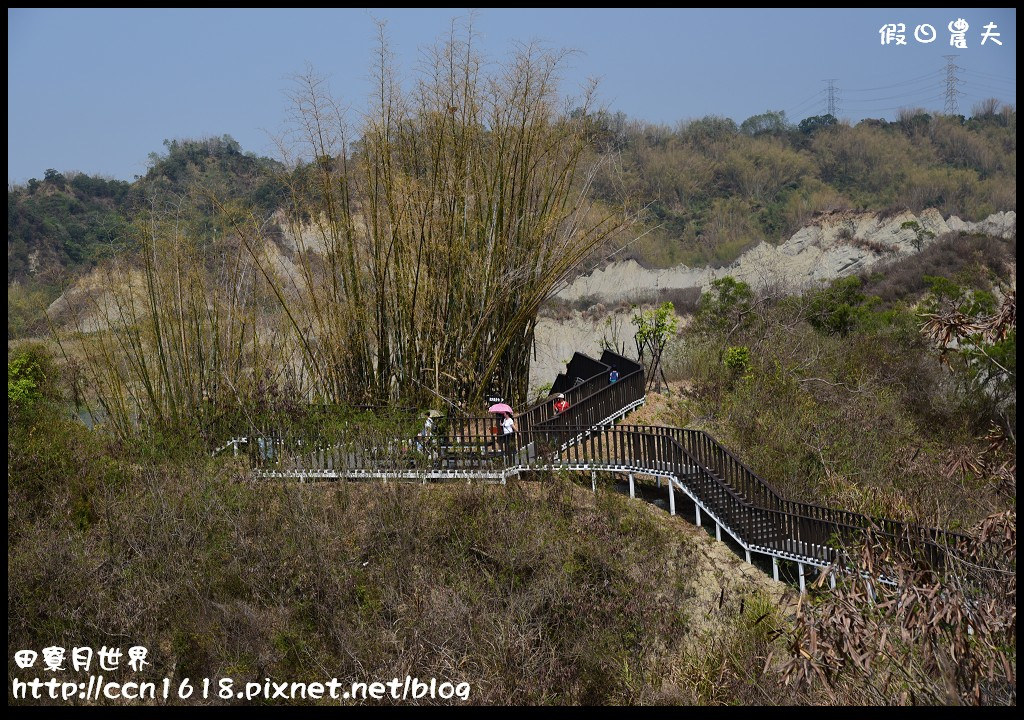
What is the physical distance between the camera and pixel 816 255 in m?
28.1

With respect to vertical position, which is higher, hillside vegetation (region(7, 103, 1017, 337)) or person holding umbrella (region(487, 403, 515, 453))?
hillside vegetation (region(7, 103, 1017, 337))

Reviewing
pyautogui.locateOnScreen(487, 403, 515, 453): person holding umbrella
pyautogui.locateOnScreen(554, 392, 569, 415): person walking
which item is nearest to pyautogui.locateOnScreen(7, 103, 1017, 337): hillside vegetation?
pyautogui.locateOnScreen(554, 392, 569, 415): person walking

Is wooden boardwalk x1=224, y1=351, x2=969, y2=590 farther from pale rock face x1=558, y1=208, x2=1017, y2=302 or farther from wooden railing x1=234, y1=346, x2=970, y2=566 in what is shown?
pale rock face x1=558, y1=208, x2=1017, y2=302

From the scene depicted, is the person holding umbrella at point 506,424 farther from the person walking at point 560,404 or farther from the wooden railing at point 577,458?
the person walking at point 560,404

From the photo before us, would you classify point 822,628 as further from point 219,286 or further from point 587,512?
point 219,286

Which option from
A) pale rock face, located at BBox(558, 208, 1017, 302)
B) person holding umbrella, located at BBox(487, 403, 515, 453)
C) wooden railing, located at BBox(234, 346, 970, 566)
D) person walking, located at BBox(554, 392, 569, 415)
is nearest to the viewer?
wooden railing, located at BBox(234, 346, 970, 566)

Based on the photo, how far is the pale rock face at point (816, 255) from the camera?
90.3 ft

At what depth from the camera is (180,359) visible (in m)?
10.8

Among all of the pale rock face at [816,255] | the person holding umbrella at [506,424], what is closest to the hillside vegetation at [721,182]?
the pale rock face at [816,255]

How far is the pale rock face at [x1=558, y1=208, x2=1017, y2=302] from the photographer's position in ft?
90.3

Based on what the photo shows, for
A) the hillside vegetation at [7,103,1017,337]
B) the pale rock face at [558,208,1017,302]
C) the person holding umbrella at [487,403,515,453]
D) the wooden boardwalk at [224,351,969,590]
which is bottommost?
the wooden boardwalk at [224,351,969,590]

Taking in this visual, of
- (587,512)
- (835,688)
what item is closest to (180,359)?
(587,512)

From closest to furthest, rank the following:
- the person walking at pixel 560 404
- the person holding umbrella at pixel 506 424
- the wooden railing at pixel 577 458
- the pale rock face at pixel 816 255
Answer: the wooden railing at pixel 577 458, the person holding umbrella at pixel 506 424, the person walking at pixel 560 404, the pale rock face at pixel 816 255

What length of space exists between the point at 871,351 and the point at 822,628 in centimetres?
1082
